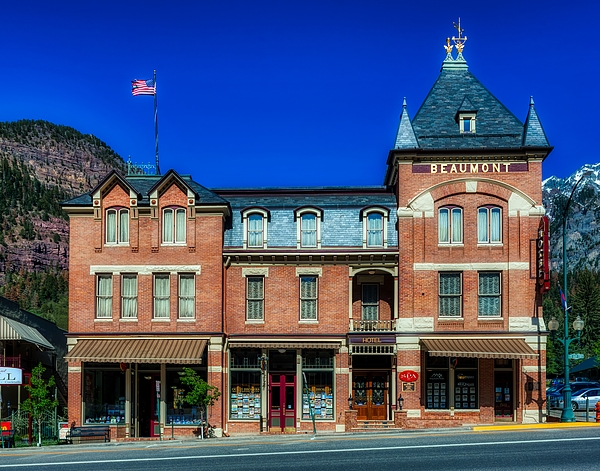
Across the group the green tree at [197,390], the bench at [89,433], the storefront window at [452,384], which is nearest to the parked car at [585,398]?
the storefront window at [452,384]

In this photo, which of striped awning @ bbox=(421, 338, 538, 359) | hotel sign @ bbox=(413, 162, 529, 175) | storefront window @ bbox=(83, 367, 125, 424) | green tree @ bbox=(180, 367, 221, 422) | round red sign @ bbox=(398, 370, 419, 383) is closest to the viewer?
green tree @ bbox=(180, 367, 221, 422)

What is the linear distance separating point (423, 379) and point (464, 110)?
1232cm

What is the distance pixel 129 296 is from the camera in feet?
127

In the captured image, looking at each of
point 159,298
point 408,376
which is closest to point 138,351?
point 159,298

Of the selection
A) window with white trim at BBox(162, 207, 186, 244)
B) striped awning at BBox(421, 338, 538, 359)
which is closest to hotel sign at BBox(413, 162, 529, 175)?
striped awning at BBox(421, 338, 538, 359)

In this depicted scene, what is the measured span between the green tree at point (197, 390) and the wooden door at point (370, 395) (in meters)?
6.60

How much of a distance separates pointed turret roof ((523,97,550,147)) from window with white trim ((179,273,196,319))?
16.1 m

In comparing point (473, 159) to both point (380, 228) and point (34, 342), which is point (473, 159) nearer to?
point (380, 228)

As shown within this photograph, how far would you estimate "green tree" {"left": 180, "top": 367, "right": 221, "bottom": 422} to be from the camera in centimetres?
3581

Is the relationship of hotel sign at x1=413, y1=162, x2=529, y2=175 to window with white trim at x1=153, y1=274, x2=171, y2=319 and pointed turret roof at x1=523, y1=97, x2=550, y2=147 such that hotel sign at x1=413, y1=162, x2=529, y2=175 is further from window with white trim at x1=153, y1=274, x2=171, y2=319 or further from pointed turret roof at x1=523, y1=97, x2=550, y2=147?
window with white trim at x1=153, y1=274, x2=171, y2=319

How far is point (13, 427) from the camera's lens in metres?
36.8

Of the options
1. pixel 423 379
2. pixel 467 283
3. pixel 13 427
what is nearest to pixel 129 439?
pixel 13 427

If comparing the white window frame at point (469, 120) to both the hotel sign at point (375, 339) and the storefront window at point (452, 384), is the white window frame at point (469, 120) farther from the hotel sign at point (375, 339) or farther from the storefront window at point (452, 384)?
the storefront window at point (452, 384)

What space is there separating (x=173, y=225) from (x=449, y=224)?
12503mm
